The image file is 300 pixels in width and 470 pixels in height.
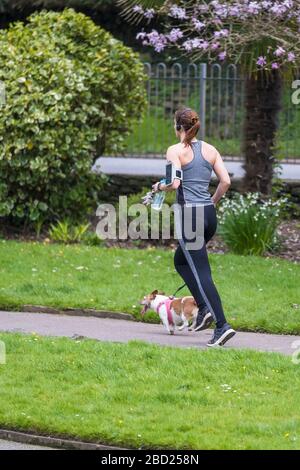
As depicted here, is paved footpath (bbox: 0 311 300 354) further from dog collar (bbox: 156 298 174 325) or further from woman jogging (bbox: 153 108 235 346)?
woman jogging (bbox: 153 108 235 346)

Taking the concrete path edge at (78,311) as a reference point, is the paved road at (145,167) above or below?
above

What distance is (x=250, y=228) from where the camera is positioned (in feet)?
45.1

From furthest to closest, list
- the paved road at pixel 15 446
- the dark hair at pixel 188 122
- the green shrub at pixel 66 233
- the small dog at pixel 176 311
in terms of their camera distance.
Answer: the green shrub at pixel 66 233, the small dog at pixel 176 311, the dark hair at pixel 188 122, the paved road at pixel 15 446

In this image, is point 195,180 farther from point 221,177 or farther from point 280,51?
point 280,51

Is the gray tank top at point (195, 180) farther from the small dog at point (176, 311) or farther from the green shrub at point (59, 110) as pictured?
the green shrub at point (59, 110)

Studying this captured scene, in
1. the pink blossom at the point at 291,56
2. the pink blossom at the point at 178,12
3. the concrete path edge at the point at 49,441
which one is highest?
the pink blossom at the point at 178,12

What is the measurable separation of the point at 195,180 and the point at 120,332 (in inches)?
62.3

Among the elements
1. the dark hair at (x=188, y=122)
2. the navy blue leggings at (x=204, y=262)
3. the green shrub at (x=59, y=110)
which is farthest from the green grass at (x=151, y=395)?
the green shrub at (x=59, y=110)

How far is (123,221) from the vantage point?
15.0 meters

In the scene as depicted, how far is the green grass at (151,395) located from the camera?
6805 mm

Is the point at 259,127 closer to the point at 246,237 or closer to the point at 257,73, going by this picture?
the point at 257,73

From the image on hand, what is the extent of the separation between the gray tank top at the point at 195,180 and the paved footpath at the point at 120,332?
44.7 inches

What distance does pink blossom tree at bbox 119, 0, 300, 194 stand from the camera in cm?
1252

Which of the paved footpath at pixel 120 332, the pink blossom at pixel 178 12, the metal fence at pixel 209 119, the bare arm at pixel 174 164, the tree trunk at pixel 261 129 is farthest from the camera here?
the metal fence at pixel 209 119
